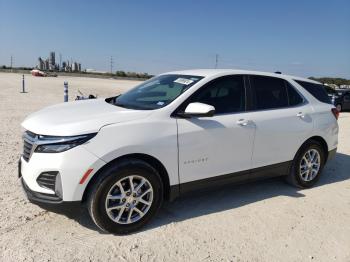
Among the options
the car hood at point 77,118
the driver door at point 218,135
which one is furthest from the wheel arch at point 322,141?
the car hood at point 77,118

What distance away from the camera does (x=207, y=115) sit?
3996 mm

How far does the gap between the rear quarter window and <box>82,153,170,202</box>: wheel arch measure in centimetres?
284

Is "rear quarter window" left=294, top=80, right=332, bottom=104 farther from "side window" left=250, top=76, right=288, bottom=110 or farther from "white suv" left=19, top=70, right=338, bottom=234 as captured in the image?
"side window" left=250, top=76, right=288, bottom=110

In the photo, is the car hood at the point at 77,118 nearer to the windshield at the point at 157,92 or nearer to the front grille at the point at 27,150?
the front grille at the point at 27,150

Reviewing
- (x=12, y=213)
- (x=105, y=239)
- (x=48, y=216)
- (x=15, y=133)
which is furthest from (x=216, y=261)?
(x=15, y=133)

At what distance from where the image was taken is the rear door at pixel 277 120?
4871mm

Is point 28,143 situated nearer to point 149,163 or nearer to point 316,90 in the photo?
point 149,163

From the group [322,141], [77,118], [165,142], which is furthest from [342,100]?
[77,118]

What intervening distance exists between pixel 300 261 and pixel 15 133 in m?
7.14

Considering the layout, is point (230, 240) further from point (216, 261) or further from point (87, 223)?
point (87, 223)

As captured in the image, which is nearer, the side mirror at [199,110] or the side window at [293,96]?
the side mirror at [199,110]

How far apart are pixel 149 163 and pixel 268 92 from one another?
217 cm

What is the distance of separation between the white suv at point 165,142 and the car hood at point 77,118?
1cm

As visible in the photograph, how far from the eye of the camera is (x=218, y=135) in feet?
14.3
